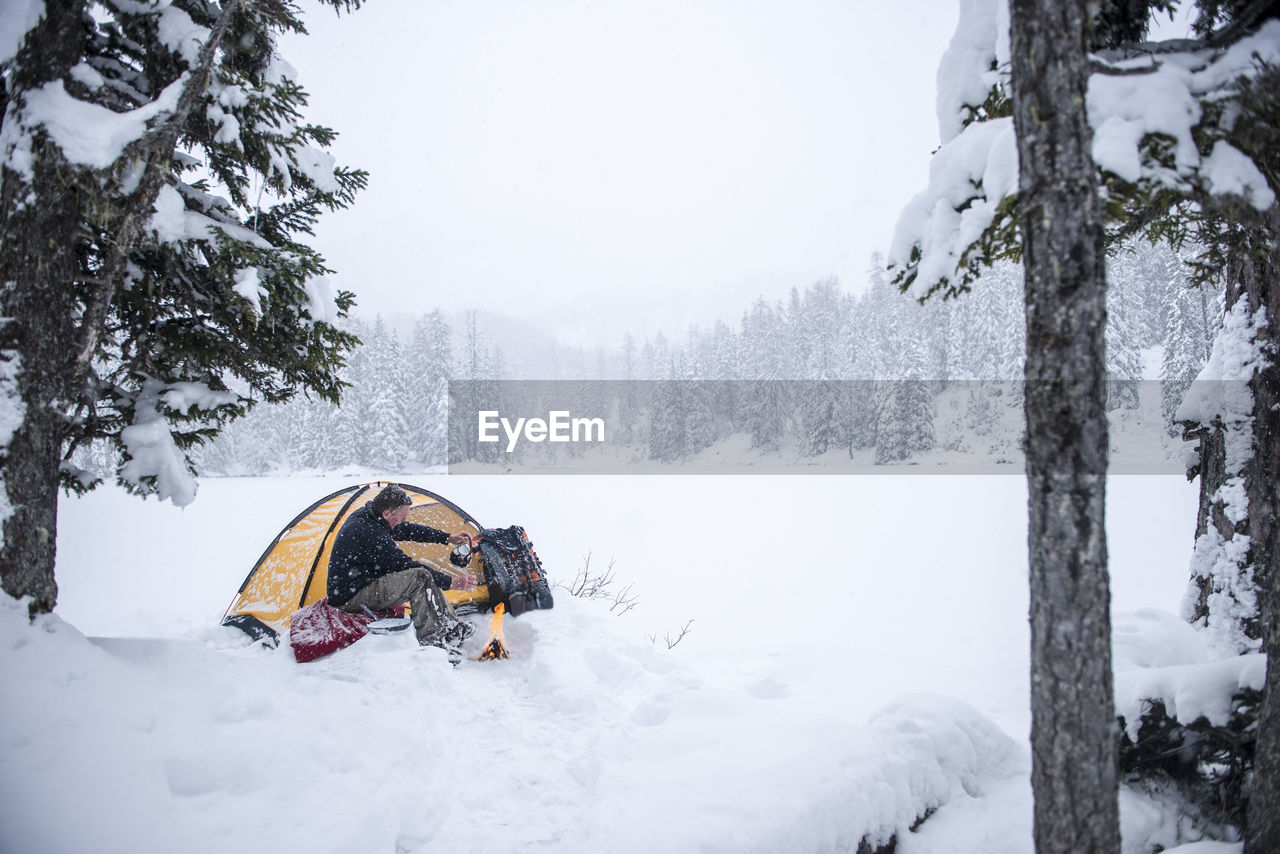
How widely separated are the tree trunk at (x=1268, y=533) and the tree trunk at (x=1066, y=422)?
1.25 metres

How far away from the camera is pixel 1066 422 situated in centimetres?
231

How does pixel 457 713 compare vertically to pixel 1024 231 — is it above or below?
below

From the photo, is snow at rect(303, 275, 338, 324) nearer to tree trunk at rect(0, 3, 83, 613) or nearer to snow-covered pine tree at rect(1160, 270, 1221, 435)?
tree trunk at rect(0, 3, 83, 613)

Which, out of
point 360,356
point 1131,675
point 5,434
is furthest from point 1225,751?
point 360,356

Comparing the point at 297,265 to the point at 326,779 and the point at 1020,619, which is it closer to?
the point at 326,779

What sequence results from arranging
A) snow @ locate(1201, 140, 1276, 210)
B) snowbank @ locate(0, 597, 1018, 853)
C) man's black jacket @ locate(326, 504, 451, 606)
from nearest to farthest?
snow @ locate(1201, 140, 1276, 210), snowbank @ locate(0, 597, 1018, 853), man's black jacket @ locate(326, 504, 451, 606)

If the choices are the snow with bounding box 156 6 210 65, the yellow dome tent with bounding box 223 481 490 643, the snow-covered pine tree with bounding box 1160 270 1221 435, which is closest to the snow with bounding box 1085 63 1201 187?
the snow with bounding box 156 6 210 65

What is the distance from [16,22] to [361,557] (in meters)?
4.47

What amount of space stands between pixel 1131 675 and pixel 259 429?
5587 cm

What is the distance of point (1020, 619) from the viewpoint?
9.79m

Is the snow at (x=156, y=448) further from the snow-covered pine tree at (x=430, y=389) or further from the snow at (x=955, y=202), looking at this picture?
the snow-covered pine tree at (x=430, y=389)

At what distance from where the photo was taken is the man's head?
6.02 metres

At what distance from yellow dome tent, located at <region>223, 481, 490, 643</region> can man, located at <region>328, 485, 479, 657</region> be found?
2.34 ft
